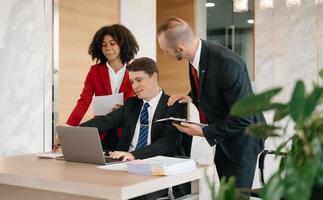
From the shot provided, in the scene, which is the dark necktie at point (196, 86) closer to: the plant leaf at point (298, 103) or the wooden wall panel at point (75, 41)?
the plant leaf at point (298, 103)

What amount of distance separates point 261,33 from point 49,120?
10.8 ft

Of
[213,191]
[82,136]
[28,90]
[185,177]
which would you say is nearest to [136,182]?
[185,177]

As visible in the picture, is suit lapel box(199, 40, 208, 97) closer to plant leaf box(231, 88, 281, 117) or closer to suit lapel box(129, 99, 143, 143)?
suit lapel box(129, 99, 143, 143)

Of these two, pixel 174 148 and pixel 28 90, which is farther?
pixel 28 90

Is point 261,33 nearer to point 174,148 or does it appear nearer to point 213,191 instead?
point 174,148

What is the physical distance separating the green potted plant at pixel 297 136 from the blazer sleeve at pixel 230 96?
142 cm

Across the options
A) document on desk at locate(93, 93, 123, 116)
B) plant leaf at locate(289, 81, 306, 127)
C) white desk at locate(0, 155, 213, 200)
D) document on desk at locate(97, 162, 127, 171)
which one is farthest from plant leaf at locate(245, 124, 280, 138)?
document on desk at locate(93, 93, 123, 116)

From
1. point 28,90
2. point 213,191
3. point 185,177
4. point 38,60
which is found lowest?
point 185,177

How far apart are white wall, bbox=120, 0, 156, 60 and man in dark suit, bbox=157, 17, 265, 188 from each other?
2.63 m

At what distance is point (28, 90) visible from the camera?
3949mm

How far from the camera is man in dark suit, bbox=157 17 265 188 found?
235cm

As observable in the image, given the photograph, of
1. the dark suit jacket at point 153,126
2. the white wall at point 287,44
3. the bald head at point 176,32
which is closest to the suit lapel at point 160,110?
the dark suit jacket at point 153,126

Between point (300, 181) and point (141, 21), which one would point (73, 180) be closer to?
point (300, 181)

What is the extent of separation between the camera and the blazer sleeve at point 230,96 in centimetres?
232
